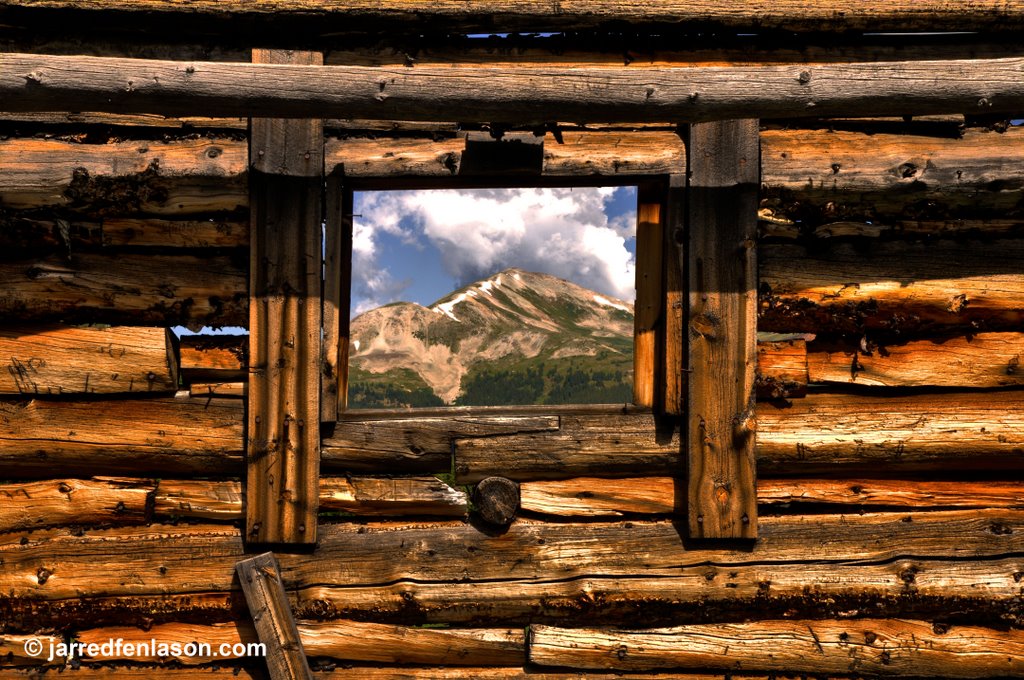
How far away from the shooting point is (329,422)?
2.91 metres

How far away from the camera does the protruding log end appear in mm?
2953

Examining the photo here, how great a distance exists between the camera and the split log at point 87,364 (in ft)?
9.70

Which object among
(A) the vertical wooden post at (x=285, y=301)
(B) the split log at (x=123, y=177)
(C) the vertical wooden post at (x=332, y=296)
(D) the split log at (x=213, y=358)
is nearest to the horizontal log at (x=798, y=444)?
(C) the vertical wooden post at (x=332, y=296)

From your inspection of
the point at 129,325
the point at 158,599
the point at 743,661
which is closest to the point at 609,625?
the point at 743,661

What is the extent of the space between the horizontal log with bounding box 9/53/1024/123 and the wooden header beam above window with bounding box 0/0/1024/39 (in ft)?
2.23

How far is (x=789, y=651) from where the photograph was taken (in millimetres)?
2977

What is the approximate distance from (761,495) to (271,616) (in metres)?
2.36

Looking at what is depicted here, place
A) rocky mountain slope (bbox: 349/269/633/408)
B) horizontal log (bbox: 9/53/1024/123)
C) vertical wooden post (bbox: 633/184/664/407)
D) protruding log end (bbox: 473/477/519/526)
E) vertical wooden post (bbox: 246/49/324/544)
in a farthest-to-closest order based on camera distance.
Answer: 1. rocky mountain slope (bbox: 349/269/633/408)
2. vertical wooden post (bbox: 633/184/664/407)
3. protruding log end (bbox: 473/477/519/526)
4. vertical wooden post (bbox: 246/49/324/544)
5. horizontal log (bbox: 9/53/1024/123)

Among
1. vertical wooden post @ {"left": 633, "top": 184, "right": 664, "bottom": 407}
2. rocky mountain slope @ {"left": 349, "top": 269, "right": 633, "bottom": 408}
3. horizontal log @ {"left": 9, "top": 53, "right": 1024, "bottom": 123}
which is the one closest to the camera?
horizontal log @ {"left": 9, "top": 53, "right": 1024, "bottom": 123}

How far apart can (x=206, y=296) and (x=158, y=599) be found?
1.47m

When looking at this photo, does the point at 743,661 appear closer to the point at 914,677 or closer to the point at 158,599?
the point at 914,677

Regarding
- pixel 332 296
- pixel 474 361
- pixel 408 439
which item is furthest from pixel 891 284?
pixel 474 361

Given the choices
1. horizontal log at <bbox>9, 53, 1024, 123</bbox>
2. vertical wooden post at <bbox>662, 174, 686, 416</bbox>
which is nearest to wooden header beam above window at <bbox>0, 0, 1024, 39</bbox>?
horizontal log at <bbox>9, 53, 1024, 123</bbox>

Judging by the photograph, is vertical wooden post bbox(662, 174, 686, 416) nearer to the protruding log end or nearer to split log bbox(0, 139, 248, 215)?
the protruding log end
